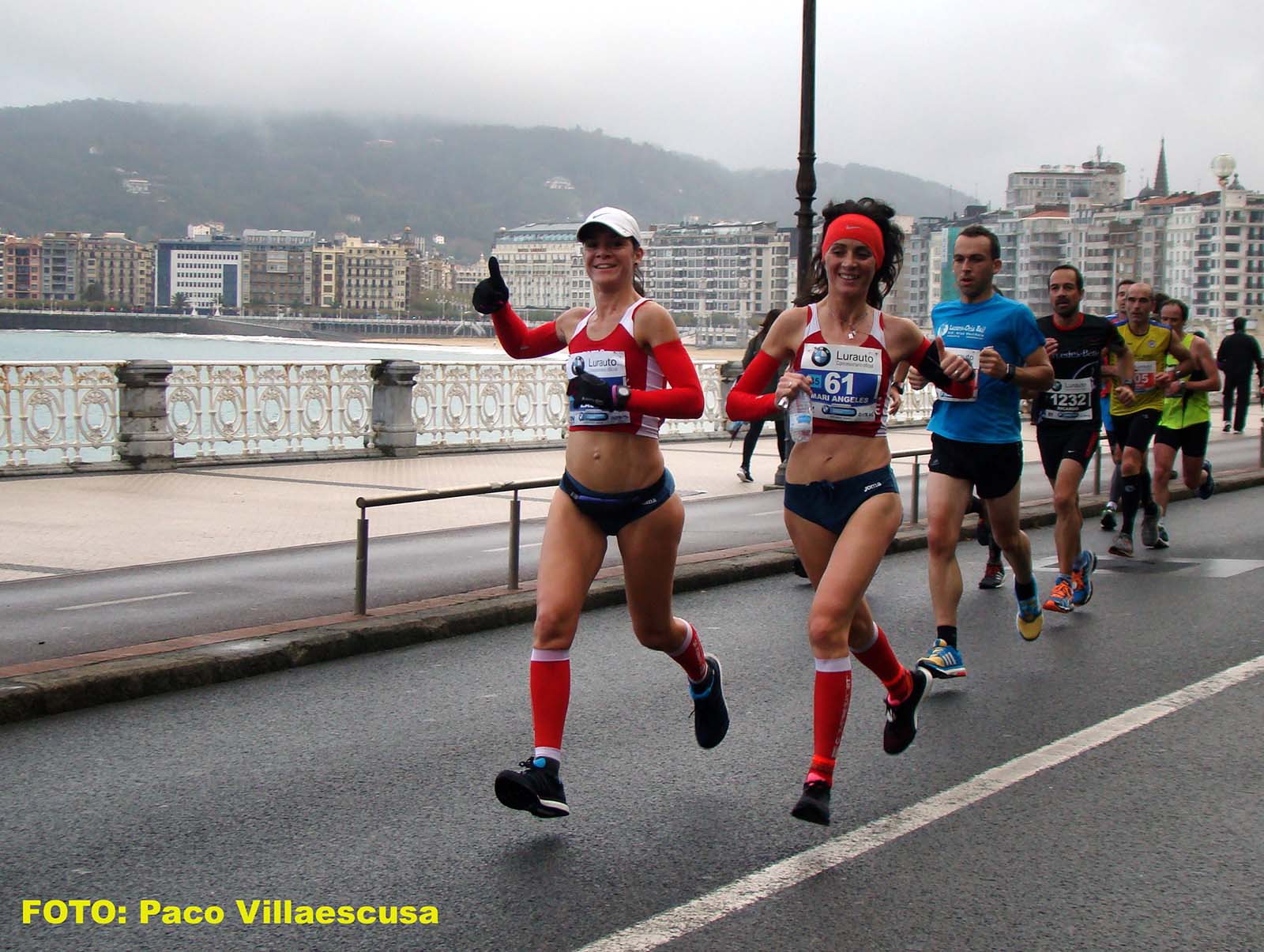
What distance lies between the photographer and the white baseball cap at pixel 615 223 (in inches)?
206

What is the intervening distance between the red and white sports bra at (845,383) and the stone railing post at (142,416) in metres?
13.7

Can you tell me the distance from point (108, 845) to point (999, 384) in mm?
4914

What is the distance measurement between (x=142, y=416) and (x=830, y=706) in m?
14.3

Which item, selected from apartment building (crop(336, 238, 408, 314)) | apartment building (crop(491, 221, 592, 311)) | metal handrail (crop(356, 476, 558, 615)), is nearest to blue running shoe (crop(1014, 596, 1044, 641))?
metal handrail (crop(356, 476, 558, 615))

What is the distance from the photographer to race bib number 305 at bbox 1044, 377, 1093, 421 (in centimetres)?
923

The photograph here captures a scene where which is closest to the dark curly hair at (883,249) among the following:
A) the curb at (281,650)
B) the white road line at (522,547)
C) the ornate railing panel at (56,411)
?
the curb at (281,650)

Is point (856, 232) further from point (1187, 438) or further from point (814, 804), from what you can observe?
point (1187, 438)

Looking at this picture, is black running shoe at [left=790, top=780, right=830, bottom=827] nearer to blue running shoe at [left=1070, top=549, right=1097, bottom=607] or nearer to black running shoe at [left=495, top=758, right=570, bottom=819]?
black running shoe at [left=495, top=758, right=570, bottom=819]

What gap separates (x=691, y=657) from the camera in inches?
220

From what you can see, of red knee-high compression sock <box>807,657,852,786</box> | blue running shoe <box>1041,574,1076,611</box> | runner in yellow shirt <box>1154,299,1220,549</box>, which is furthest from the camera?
runner in yellow shirt <box>1154,299,1220,549</box>

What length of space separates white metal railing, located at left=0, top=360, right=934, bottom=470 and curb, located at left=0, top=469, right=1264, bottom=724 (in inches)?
185

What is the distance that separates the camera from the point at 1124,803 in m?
5.03

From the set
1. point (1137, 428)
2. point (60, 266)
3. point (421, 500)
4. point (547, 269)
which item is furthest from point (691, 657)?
point (60, 266)

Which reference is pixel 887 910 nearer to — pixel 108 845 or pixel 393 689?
pixel 108 845
